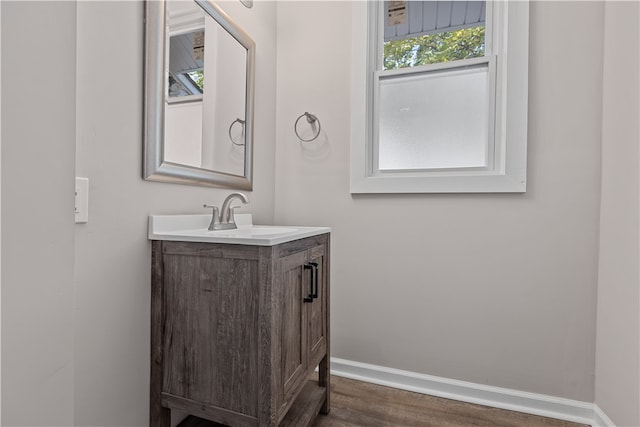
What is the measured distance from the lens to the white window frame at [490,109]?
1.56 metres

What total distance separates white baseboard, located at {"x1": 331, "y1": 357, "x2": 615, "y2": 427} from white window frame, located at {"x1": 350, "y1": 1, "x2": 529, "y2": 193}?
0.96 metres

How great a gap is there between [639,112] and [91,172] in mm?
1854

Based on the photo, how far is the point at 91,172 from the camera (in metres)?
1.00

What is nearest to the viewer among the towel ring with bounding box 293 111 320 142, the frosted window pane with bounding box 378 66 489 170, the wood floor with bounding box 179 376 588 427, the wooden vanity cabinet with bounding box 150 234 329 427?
the wooden vanity cabinet with bounding box 150 234 329 427

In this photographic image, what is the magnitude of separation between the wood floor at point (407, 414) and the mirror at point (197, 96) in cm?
107

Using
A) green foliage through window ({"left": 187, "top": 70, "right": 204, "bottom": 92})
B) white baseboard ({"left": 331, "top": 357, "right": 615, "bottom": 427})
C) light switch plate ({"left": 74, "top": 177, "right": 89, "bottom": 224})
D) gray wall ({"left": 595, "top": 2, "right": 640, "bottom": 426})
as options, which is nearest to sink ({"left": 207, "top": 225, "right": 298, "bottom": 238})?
light switch plate ({"left": 74, "top": 177, "right": 89, "bottom": 224})

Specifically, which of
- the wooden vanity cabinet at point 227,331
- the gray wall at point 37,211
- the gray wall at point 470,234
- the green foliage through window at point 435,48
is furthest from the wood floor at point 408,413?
the green foliage through window at point 435,48

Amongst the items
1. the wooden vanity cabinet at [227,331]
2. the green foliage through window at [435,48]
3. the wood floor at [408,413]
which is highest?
the green foliage through window at [435,48]

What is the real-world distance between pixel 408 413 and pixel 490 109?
1.52m

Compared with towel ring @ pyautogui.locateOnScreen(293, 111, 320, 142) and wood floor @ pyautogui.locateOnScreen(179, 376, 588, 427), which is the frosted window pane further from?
wood floor @ pyautogui.locateOnScreen(179, 376, 588, 427)

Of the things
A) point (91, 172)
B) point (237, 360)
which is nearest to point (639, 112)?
point (237, 360)

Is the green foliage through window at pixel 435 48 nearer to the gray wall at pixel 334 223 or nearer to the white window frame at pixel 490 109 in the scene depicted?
the white window frame at pixel 490 109

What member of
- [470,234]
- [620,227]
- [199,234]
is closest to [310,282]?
[199,234]

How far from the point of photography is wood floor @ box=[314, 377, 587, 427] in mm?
1472
